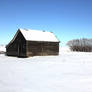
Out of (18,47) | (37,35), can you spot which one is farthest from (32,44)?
(18,47)

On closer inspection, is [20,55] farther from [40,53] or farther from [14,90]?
[14,90]

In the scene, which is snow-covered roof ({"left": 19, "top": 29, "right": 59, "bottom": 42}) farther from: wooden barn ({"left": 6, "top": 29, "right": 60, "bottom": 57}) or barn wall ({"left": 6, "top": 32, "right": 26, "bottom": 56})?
barn wall ({"left": 6, "top": 32, "right": 26, "bottom": 56})

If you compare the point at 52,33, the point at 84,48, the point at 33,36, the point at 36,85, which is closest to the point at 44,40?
the point at 33,36

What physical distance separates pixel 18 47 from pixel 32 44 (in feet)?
12.0

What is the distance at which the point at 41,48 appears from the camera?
112ft

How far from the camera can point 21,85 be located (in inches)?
362

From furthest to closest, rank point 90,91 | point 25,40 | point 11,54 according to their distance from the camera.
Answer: point 11,54
point 25,40
point 90,91

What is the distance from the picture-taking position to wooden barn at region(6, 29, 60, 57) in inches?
1288

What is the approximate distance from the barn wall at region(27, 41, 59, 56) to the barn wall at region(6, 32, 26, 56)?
4.06 ft

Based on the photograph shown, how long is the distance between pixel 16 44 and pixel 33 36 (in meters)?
4.34

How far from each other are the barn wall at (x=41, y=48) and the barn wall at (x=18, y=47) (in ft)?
4.06

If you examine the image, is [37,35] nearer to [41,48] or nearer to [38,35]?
[38,35]

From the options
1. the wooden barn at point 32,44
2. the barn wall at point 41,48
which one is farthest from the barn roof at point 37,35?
the barn wall at point 41,48

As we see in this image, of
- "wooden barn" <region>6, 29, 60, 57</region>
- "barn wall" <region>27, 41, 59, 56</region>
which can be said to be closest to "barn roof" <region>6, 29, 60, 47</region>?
"wooden barn" <region>6, 29, 60, 57</region>
